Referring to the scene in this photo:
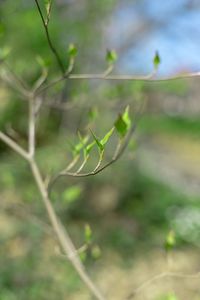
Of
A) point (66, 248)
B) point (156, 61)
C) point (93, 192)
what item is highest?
point (156, 61)

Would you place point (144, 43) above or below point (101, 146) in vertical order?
below

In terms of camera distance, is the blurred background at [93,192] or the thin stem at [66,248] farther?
the blurred background at [93,192]

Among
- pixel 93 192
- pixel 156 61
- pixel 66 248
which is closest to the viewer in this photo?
pixel 156 61

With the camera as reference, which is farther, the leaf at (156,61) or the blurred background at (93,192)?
the blurred background at (93,192)

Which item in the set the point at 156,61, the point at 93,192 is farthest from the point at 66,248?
the point at 93,192

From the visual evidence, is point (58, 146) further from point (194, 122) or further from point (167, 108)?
point (167, 108)

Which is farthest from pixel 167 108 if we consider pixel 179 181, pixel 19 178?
pixel 19 178

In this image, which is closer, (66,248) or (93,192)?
(66,248)

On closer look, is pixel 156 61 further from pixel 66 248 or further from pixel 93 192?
pixel 93 192

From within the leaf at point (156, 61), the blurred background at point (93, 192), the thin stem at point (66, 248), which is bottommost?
the blurred background at point (93, 192)

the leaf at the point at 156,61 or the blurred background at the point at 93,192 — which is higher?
the leaf at the point at 156,61

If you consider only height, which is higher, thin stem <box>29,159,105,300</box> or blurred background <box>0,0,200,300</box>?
thin stem <box>29,159,105,300</box>
